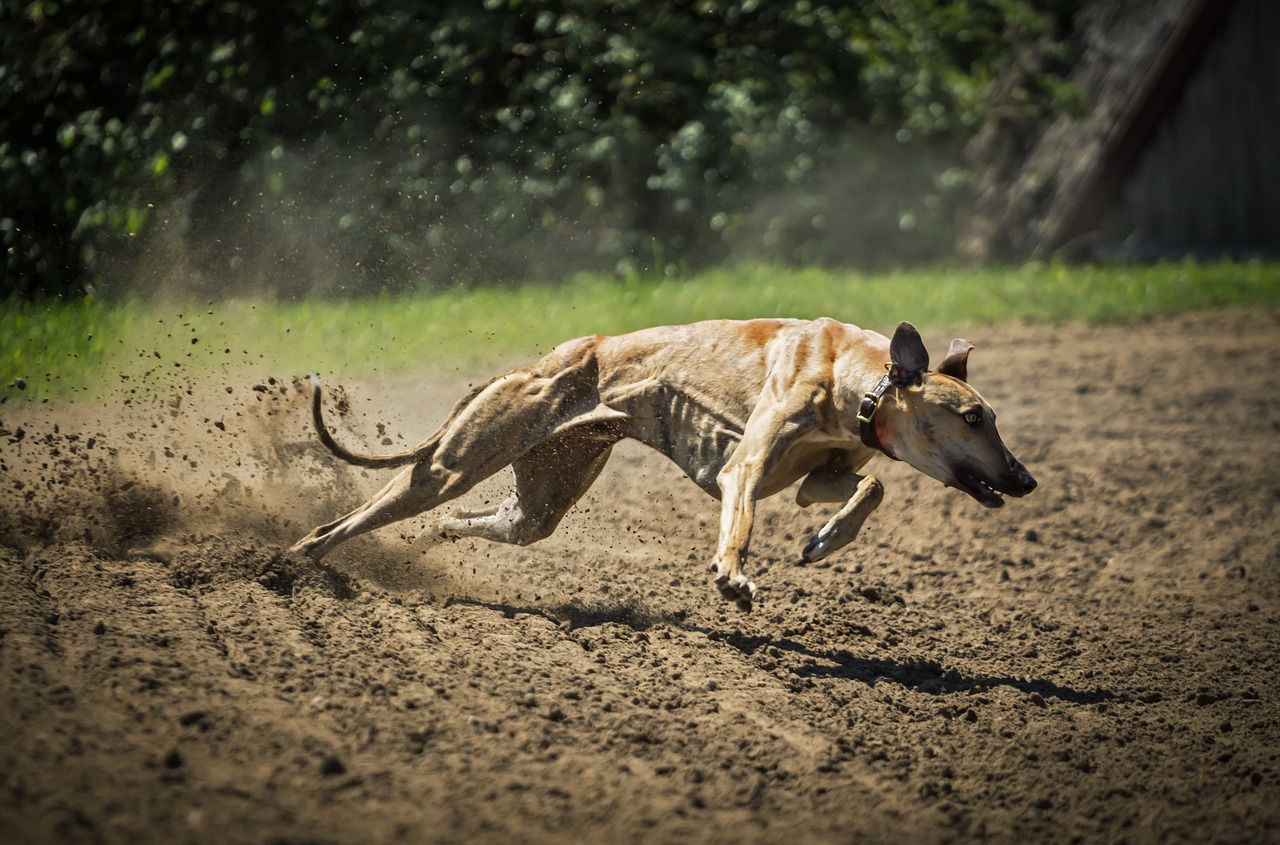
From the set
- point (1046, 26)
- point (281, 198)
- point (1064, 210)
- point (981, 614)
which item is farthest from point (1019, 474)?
point (1046, 26)

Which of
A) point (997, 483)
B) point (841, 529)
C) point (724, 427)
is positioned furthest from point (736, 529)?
point (997, 483)

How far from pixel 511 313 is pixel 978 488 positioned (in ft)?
23.5

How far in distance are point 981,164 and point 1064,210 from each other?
127 centimetres

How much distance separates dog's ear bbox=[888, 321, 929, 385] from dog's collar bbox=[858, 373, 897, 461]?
6cm

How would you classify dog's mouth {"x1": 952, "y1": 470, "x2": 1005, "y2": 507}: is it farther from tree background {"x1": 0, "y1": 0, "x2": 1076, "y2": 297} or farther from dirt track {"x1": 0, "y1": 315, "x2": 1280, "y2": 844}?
tree background {"x1": 0, "y1": 0, "x2": 1076, "y2": 297}

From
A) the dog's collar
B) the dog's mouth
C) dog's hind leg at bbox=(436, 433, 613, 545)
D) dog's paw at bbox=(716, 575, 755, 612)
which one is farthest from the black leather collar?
dog's hind leg at bbox=(436, 433, 613, 545)

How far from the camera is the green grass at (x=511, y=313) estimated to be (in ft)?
30.3

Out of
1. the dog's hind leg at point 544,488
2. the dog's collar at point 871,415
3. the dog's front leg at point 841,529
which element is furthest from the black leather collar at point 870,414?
the dog's hind leg at point 544,488

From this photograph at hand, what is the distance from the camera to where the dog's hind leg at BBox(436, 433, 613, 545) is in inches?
248

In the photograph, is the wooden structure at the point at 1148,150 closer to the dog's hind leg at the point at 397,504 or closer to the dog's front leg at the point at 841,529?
the dog's front leg at the point at 841,529

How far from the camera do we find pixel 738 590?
15.4 feet

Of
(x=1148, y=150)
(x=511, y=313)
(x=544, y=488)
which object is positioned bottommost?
(x=544, y=488)

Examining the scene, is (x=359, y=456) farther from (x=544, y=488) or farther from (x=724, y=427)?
(x=724, y=427)

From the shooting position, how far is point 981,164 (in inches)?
631
